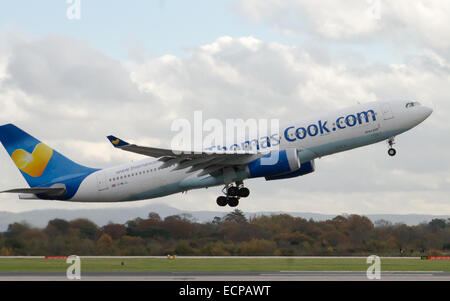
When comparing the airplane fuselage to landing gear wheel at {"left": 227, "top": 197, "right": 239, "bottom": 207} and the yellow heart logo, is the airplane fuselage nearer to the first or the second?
landing gear wheel at {"left": 227, "top": 197, "right": 239, "bottom": 207}

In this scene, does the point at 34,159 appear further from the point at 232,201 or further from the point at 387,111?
the point at 387,111

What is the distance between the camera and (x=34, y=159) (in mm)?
50219

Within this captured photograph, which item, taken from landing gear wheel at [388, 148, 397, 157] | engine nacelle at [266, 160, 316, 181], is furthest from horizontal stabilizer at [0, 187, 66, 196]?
landing gear wheel at [388, 148, 397, 157]

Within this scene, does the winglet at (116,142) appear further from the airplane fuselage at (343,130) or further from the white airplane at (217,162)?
the airplane fuselage at (343,130)

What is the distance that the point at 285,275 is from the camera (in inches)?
1521

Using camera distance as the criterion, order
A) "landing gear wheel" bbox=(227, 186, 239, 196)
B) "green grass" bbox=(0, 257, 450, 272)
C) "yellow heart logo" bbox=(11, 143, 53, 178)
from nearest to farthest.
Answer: "green grass" bbox=(0, 257, 450, 272) → "landing gear wheel" bbox=(227, 186, 239, 196) → "yellow heart logo" bbox=(11, 143, 53, 178)

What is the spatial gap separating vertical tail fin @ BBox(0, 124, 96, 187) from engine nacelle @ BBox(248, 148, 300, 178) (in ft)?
40.1

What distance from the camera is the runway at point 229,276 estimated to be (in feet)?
118

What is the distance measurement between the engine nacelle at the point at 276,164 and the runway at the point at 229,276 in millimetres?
5647

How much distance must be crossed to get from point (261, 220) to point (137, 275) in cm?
2492

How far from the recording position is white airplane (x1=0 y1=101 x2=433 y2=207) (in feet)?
137
